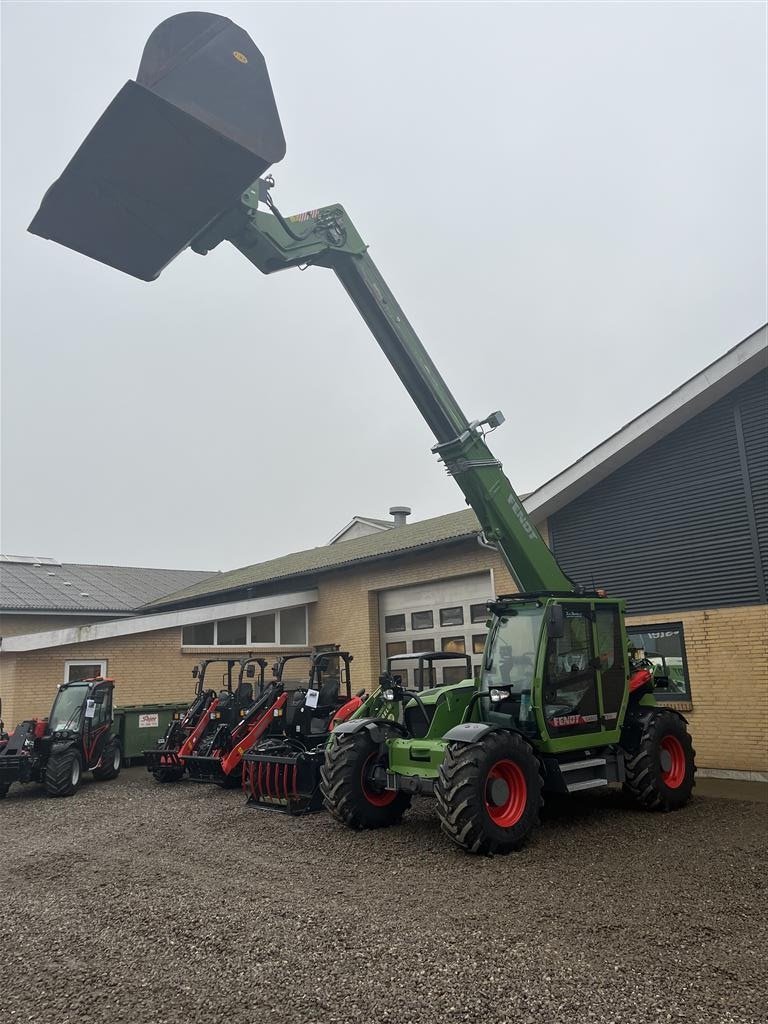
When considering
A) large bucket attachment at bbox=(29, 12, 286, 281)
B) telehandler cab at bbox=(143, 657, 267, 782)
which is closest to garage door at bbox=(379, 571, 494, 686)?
telehandler cab at bbox=(143, 657, 267, 782)

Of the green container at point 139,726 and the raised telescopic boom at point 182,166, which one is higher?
the raised telescopic boom at point 182,166

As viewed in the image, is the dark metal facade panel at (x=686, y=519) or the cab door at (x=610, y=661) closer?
the cab door at (x=610, y=661)

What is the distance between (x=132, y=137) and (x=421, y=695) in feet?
20.1

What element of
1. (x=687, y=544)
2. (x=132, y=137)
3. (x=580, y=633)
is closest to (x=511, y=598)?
(x=580, y=633)

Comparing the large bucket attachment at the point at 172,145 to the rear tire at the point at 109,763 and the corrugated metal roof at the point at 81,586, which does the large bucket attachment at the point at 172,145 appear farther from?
the corrugated metal roof at the point at 81,586

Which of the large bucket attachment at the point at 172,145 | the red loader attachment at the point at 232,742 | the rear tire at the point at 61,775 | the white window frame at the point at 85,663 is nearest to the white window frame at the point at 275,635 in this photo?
the white window frame at the point at 85,663

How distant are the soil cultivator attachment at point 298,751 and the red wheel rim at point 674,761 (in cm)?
394

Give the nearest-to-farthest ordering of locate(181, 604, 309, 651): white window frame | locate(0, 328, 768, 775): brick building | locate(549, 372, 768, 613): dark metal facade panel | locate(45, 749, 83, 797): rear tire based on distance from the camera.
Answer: locate(0, 328, 768, 775): brick building → locate(549, 372, 768, 613): dark metal facade panel → locate(45, 749, 83, 797): rear tire → locate(181, 604, 309, 651): white window frame

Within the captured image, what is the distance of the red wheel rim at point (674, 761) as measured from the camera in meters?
8.60

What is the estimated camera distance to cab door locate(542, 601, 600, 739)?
25.1 ft

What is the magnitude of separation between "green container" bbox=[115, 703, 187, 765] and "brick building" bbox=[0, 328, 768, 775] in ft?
6.37

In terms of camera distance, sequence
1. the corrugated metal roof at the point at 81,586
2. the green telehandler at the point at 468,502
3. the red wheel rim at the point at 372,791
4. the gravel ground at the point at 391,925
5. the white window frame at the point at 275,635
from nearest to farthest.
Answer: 1. the gravel ground at the point at 391,925
2. the green telehandler at the point at 468,502
3. the red wheel rim at the point at 372,791
4. the white window frame at the point at 275,635
5. the corrugated metal roof at the point at 81,586

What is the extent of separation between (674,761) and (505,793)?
2.86m

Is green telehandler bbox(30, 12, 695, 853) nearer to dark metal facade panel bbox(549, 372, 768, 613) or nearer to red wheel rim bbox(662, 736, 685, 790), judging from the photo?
red wheel rim bbox(662, 736, 685, 790)
